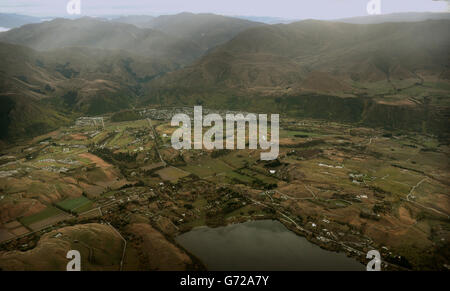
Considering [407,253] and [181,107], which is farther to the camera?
[181,107]

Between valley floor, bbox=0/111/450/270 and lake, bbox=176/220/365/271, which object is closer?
lake, bbox=176/220/365/271

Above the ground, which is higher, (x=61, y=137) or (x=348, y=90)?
(x=348, y=90)

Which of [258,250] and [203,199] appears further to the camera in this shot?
[203,199]

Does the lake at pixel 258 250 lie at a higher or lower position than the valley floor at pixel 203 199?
lower

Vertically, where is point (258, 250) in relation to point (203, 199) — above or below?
below

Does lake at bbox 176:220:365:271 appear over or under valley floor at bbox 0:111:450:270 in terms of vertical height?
under

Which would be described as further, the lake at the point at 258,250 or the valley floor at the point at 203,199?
the valley floor at the point at 203,199
